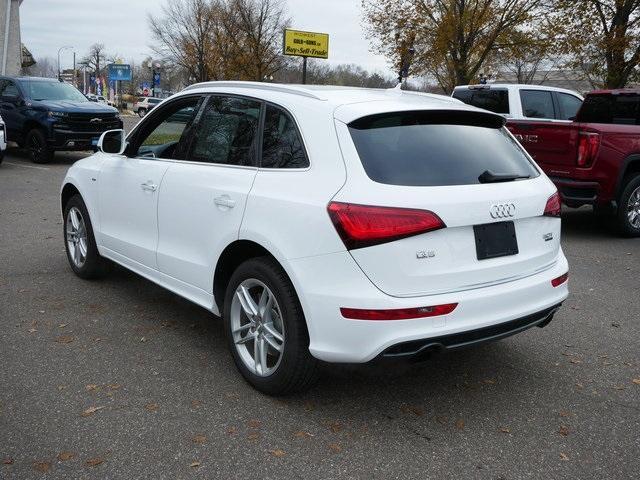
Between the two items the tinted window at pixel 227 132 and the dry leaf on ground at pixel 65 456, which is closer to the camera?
the dry leaf on ground at pixel 65 456

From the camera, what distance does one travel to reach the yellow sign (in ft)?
128

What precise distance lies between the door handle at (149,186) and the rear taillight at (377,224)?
6.17 feet

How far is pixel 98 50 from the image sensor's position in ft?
331

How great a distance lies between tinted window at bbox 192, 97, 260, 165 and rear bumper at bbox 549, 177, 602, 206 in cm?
530

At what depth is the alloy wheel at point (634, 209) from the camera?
27.3 ft

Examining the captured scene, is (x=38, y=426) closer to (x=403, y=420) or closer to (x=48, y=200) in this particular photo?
(x=403, y=420)

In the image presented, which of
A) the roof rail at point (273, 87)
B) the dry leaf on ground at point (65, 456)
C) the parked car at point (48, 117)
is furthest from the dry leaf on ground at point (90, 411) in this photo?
the parked car at point (48, 117)

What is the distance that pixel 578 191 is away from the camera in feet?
25.8

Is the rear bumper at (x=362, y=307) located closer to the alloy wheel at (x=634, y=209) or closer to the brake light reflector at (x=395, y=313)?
the brake light reflector at (x=395, y=313)

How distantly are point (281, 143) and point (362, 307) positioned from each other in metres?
1.12

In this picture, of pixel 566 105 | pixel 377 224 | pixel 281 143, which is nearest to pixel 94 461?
pixel 377 224

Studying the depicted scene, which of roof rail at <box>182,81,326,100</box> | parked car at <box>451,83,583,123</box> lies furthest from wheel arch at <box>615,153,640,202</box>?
roof rail at <box>182,81,326,100</box>

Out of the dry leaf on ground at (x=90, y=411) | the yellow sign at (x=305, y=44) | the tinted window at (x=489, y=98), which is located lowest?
the dry leaf on ground at (x=90, y=411)

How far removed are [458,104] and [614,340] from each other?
2.21 meters
